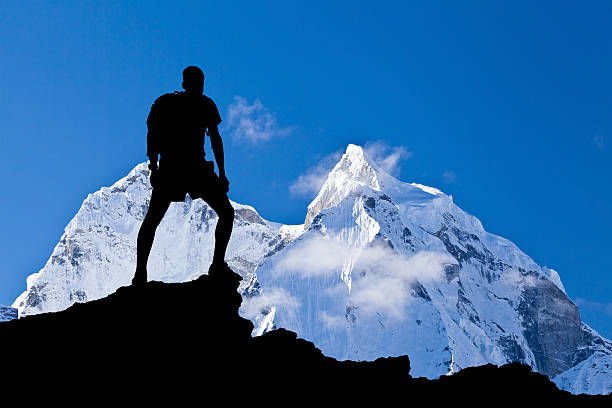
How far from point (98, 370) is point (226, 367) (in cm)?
161

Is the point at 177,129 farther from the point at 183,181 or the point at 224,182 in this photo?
the point at 224,182

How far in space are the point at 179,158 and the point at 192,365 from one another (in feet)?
9.30

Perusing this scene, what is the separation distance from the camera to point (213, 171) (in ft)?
40.8

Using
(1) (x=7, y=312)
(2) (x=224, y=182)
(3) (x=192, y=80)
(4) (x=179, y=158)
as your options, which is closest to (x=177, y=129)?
(4) (x=179, y=158)

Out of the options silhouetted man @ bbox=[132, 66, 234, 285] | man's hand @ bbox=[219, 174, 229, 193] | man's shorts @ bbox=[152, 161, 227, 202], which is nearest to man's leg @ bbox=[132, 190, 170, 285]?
silhouetted man @ bbox=[132, 66, 234, 285]

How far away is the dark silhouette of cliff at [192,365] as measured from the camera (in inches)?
415

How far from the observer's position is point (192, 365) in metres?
11.0

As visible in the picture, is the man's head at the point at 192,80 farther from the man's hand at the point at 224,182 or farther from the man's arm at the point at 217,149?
the man's hand at the point at 224,182

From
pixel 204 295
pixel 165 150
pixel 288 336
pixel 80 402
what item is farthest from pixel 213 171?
pixel 80 402

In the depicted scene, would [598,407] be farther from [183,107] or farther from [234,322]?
[183,107]

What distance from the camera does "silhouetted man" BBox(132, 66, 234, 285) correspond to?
12.2m

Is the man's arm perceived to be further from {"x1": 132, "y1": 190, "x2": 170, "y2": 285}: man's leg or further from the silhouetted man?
{"x1": 132, "y1": 190, "x2": 170, "y2": 285}: man's leg

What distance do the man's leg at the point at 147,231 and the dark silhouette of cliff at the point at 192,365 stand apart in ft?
1.16

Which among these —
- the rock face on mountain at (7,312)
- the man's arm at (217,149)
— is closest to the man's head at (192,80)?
the man's arm at (217,149)
